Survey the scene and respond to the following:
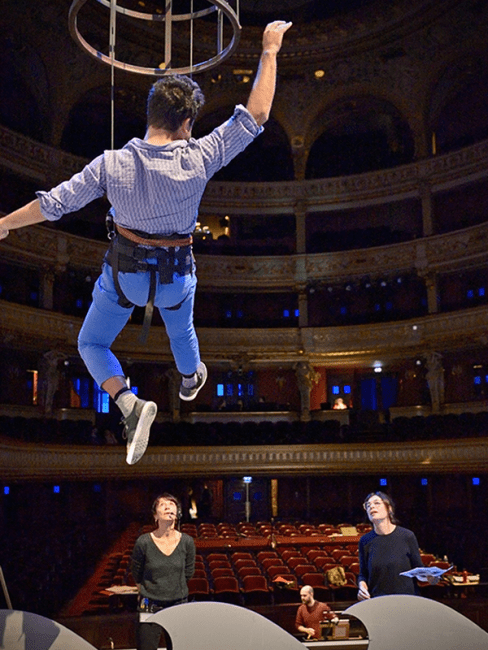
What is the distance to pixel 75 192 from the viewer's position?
2879 millimetres

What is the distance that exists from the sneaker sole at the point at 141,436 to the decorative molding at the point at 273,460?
1668 cm

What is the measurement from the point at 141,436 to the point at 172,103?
141 cm

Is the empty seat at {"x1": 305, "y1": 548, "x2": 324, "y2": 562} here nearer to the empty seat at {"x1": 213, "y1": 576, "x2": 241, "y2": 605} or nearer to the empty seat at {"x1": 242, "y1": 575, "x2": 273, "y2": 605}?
the empty seat at {"x1": 242, "y1": 575, "x2": 273, "y2": 605}

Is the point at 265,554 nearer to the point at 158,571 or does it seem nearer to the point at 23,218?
the point at 158,571

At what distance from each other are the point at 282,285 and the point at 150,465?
8502 mm

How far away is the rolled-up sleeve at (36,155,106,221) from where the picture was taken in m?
2.83

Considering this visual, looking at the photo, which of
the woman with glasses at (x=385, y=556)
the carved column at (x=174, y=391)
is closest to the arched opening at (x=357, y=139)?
the carved column at (x=174, y=391)

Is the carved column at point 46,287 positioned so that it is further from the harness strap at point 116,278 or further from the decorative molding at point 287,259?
Result: the harness strap at point 116,278

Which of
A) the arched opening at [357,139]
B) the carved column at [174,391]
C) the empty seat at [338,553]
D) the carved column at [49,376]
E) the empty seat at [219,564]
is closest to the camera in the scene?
the empty seat at [219,564]

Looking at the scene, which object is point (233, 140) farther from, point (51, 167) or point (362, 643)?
point (51, 167)

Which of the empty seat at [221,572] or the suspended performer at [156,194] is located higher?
the suspended performer at [156,194]

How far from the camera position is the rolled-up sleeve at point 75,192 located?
283 cm

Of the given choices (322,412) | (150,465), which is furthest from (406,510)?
(150,465)

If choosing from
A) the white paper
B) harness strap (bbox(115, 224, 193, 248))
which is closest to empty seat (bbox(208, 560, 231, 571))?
the white paper
